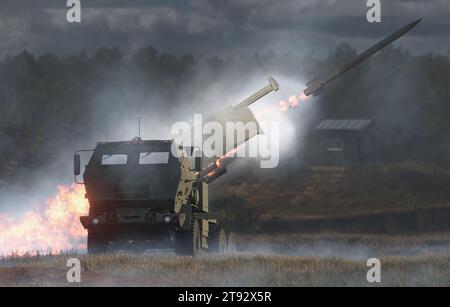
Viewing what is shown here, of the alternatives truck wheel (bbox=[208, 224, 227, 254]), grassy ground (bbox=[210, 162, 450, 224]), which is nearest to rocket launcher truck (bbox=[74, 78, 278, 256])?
truck wheel (bbox=[208, 224, 227, 254])

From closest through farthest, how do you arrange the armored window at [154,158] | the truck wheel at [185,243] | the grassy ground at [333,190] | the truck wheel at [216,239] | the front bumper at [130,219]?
the front bumper at [130,219]
the truck wheel at [185,243]
the armored window at [154,158]
the truck wheel at [216,239]
the grassy ground at [333,190]

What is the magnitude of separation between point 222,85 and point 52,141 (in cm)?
4947

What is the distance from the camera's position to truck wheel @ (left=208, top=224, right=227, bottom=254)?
100 ft

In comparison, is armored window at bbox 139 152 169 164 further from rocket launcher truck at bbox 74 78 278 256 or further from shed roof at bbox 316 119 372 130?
shed roof at bbox 316 119 372 130

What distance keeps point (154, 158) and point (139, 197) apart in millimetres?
1242

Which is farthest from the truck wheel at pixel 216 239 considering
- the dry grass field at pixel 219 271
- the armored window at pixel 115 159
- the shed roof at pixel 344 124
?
the shed roof at pixel 344 124

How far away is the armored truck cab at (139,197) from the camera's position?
26172mm

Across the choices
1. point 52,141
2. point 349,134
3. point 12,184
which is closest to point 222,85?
point 349,134

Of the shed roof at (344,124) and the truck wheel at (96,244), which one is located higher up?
the shed roof at (344,124)

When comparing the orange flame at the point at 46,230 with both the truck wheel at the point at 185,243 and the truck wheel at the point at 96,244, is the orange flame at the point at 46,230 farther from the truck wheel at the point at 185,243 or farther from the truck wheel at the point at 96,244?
the truck wheel at the point at 185,243

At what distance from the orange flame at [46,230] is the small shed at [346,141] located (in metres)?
48.3

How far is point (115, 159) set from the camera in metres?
26.9

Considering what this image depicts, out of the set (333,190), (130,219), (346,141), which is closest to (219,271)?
(130,219)

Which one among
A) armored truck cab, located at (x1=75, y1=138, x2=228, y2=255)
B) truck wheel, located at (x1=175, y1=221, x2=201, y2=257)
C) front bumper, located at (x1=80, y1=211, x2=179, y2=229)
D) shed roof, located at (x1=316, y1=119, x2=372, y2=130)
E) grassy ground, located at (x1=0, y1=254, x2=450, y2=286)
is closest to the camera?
grassy ground, located at (x1=0, y1=254, x2=450, y2=286)
